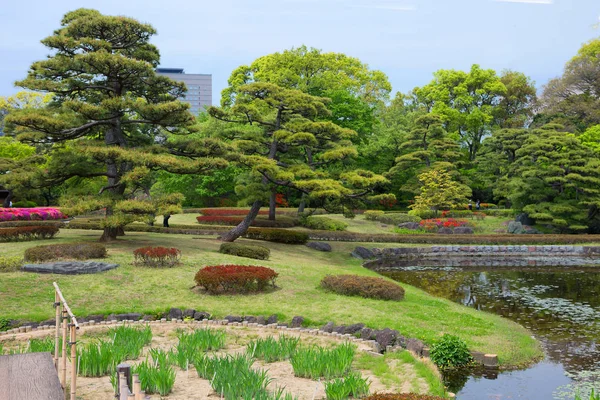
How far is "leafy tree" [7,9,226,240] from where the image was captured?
18.0 meters

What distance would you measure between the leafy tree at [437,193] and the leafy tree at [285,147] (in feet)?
46.1

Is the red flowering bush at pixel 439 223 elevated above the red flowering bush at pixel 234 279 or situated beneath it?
elevated above

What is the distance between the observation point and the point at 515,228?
111 feet

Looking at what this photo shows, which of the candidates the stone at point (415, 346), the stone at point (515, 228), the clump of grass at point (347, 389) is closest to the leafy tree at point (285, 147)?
the stone at point (415, 346)

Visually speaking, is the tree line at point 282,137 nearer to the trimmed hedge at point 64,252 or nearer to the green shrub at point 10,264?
the trimmed hedge at point 64,252

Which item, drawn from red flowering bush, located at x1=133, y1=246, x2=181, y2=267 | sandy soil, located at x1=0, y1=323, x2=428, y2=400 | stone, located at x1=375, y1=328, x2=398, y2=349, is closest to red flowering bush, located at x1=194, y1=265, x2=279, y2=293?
red flowering bush, located at x1=133, y1=246, x2=181, y2=267

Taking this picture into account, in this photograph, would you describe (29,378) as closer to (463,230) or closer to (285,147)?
(285,147)

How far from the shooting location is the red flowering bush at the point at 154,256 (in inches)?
622

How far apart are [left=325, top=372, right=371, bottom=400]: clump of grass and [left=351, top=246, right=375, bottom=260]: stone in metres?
17.8

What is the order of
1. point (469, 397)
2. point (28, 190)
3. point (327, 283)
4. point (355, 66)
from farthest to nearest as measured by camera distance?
1. point (355, 66)
2. point (28, 190)
3. point (327, 283)
4. point (469, 397)

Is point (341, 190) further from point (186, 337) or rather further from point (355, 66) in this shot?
point (355, 66)

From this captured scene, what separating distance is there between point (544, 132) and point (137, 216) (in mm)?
29231

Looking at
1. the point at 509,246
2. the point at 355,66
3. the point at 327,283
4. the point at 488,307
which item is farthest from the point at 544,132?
the point at 327,283

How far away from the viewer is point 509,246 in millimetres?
28859
